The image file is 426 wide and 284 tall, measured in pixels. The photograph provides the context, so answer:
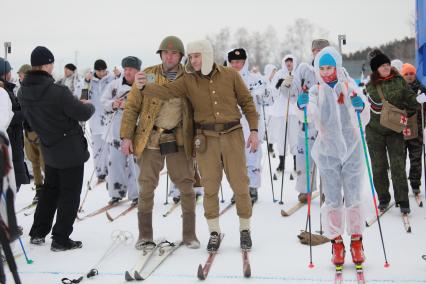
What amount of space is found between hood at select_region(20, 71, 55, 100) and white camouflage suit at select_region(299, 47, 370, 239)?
8.81 ft

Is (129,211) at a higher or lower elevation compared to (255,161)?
lower

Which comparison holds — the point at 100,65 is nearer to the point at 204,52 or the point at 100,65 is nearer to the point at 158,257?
the point at 204,52

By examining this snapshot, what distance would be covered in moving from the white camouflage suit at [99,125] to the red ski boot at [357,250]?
5.54 metres

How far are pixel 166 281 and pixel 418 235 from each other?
9.48 ft

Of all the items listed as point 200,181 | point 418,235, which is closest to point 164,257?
point 200,181

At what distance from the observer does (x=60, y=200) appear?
538 cm

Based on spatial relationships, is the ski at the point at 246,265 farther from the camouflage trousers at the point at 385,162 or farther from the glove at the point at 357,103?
the camouflage trousers at the point at 385,162

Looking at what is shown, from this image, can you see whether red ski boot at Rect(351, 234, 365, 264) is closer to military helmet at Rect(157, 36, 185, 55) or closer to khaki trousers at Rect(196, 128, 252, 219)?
khaki trousers at Rect(196, 128, 252, 219)

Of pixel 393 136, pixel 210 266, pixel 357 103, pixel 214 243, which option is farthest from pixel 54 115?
pixel 393 136

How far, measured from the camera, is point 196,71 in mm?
5078

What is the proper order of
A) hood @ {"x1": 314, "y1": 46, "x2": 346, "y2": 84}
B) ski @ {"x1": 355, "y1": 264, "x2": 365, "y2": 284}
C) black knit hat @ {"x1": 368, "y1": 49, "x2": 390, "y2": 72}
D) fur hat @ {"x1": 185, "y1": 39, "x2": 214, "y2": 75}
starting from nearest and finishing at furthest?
ski @ {"x1": 355, "y1": 264, "x2": 365, "y2": 284}, hood @ {"x1": 314, "y1": 46, "x2": 346, "y2": 84}, fur hat @ {"x1": 185, "y1": 39, "x2": 214, "y2": 75}, black knit hat @ {"x1": 368, "y1": 49, "x2": 390, "y2": 72}

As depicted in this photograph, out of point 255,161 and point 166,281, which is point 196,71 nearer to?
point 166,281

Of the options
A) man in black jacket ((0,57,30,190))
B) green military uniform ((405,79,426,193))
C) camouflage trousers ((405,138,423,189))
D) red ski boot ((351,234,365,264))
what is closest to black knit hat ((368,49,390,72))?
green military uniform ((405,79,426,193))

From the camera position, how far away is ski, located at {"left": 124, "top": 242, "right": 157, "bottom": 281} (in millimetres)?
4361
